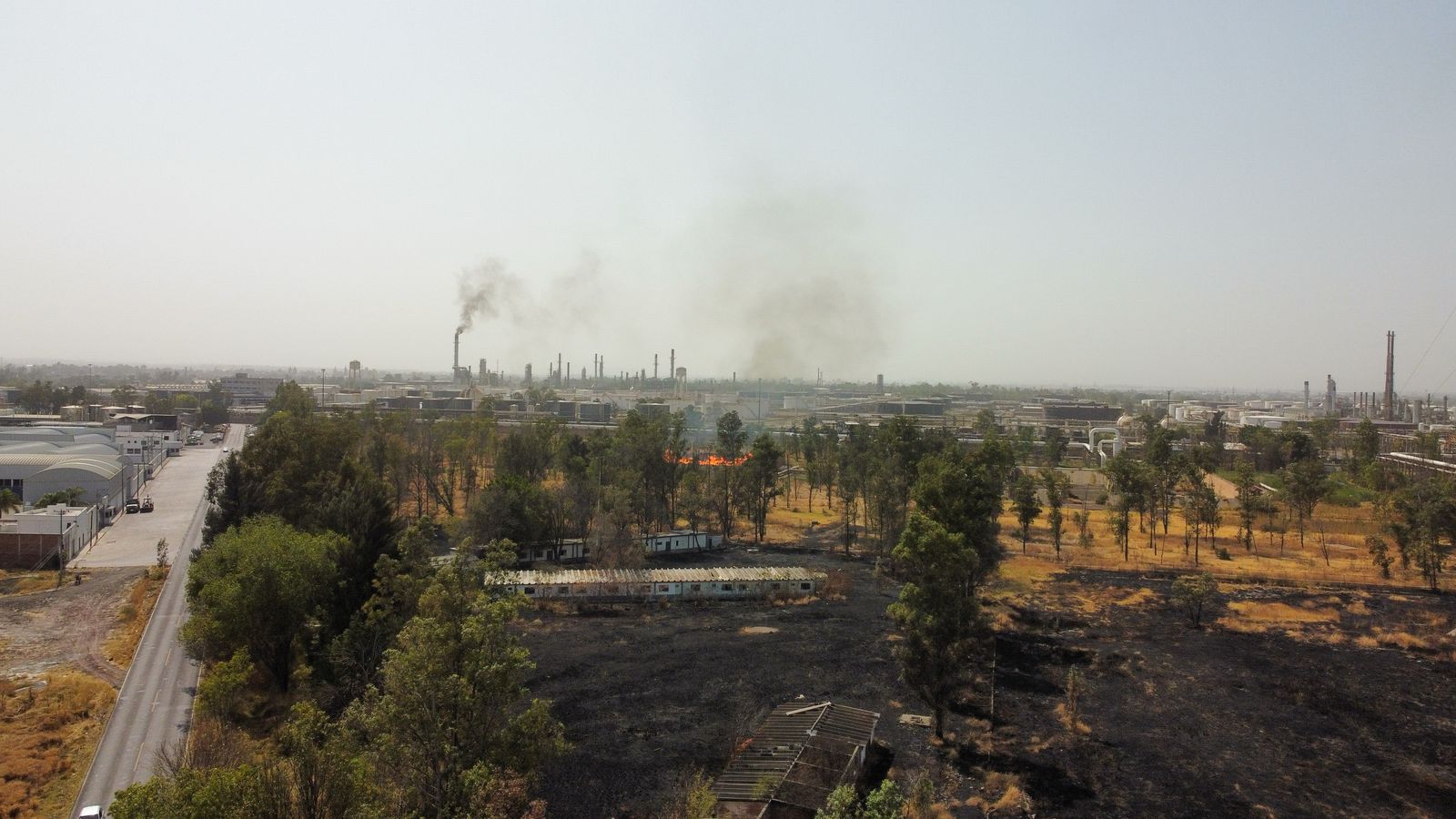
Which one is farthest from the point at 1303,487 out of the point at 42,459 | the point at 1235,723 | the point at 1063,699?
the point at 42,459

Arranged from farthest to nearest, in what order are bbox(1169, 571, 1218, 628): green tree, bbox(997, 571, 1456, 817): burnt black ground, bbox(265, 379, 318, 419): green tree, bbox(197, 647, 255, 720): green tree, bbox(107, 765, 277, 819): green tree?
bbox(265, 379, 318, 419): green tree, bbox(1169, 571, 1218, 628): green tree, bbox(197, 647, 255, 720): green tree, bbox(997, 571, 1456, 817): burnt black ground, bbox(107, 765, 277, 819): green tree

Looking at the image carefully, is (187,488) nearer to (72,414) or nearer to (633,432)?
(633,432)

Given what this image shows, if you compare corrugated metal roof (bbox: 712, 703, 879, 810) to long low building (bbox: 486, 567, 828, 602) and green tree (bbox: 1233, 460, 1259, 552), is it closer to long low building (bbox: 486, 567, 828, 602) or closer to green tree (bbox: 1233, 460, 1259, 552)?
long low building (bbox: 486, 567, 828, 602)

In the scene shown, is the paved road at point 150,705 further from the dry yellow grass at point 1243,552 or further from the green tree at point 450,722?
the dry yellow grass at point 1243,552

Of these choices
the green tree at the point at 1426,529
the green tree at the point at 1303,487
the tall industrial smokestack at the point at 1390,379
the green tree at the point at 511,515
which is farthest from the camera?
the tall industrial smokestack at the point at 1390,379

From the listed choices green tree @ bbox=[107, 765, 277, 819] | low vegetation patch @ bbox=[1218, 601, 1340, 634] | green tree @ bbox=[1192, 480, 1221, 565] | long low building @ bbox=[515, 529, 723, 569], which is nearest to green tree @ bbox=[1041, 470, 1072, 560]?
green tree @ bbox=[1192, 480, 1221, 565]

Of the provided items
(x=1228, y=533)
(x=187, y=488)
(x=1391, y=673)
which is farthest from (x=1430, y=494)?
(x=187, y=488)

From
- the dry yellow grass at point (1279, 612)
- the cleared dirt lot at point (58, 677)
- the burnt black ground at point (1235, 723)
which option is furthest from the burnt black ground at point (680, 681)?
the dry yellow grass at point (1279, 612)

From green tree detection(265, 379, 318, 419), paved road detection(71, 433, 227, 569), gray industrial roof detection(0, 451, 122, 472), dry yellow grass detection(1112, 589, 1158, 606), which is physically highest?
green tree detection(265, 379, 318, 419)
